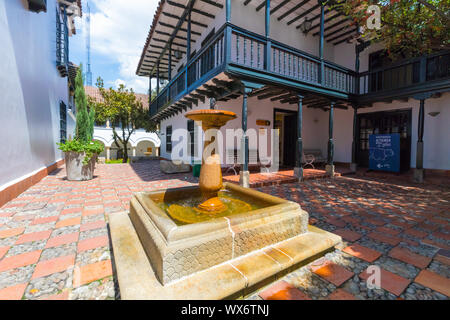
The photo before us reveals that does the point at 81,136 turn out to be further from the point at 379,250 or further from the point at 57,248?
the point at 379,250

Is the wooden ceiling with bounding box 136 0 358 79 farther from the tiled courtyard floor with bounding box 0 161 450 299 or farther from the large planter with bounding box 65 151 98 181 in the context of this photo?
the tiled courtyard floor with bounding box 0 161 450 299

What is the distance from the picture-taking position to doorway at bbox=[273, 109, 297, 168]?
955cm

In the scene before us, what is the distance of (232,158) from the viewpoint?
25.2 ft

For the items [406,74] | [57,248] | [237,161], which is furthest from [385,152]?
[57,248]

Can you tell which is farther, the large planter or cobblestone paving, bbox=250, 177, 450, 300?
the large planter

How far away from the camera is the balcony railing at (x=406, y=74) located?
6609 millimetres

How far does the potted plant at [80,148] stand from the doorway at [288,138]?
7468 mm

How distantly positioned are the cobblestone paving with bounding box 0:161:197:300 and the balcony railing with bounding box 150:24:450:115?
4371 millimetres

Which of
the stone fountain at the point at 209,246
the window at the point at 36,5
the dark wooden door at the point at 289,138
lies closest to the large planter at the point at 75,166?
the window at the point at 36,5

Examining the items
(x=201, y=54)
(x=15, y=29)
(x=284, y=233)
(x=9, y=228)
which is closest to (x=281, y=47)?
(x=201, y=54)

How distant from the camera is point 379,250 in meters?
2.28

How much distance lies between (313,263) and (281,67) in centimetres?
780

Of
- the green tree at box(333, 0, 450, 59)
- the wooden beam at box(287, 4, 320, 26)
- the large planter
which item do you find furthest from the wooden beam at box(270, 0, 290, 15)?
the large planter

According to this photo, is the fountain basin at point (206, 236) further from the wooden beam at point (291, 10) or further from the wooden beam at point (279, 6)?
the wooden beam at point (291, 10)
